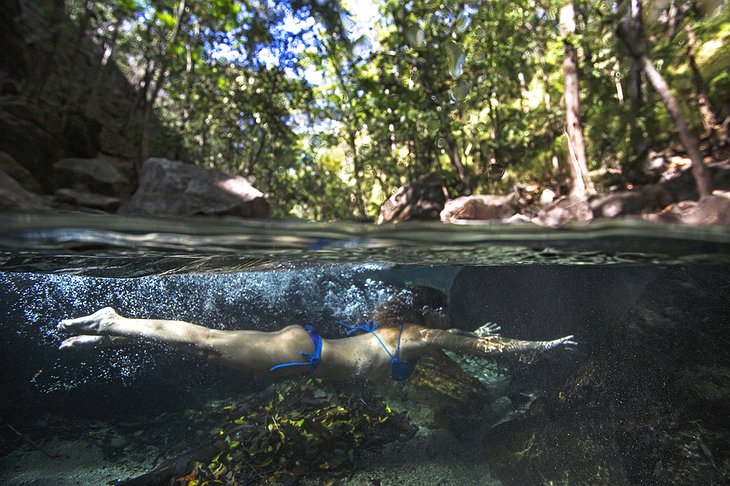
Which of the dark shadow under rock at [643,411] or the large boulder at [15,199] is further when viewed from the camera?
the large boulder at [15,199]

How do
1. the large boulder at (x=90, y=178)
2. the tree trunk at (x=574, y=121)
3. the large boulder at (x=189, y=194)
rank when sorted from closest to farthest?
the large boulder at (x=189, y=194) < the large boulder at (x=90, y=178) < the tree trunk at (x=574, y=121)

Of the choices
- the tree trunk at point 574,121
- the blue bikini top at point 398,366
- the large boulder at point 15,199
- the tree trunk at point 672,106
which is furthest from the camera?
the tree trunk at point 574,121

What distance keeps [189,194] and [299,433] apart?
5977 mm

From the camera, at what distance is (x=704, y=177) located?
30.6 ft

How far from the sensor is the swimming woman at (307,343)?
20.4 ft

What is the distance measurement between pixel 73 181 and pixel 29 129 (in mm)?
1880

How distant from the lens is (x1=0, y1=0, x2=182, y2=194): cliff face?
34.4ft

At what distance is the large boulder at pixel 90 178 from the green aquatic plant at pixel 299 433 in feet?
23.8

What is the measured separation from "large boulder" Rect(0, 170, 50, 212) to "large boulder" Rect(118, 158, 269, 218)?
6.44 feet

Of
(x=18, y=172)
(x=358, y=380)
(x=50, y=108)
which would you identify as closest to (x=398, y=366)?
(x=358, y=380)

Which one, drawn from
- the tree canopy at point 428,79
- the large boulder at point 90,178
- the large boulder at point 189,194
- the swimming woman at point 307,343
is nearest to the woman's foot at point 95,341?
the swimming woman at point 307,343

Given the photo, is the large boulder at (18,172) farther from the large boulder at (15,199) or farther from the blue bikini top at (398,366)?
the blue bikini top at (398,366)

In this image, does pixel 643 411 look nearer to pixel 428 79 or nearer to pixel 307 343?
pixel 307 343

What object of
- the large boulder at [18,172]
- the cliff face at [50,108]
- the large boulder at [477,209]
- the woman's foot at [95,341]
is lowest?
the woman's foot at [95,341]
